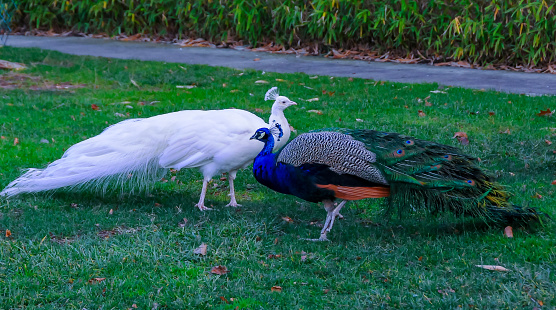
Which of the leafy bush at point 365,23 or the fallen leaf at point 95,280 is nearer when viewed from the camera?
the fallen leaf at point 95,280

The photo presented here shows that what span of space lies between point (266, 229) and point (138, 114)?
343 centimetres

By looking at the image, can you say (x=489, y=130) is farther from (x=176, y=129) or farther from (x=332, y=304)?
(x=332, y=304)

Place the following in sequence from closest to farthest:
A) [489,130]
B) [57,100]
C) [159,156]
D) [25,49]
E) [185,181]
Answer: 1. [159,156]
2. [185,181]
3. [489,130]
4. [57,100]
5. [25,49]

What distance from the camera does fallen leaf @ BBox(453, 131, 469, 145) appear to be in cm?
666

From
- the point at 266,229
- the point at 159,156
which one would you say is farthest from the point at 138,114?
the point at 266,229

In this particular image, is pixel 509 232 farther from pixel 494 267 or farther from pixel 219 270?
pixel 219 270

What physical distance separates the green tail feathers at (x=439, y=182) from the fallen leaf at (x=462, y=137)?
2078 mm

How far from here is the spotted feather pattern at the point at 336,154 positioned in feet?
→ 14.5

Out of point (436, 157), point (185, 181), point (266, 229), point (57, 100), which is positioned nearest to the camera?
point (436, 157)

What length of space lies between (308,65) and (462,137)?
4374 mm

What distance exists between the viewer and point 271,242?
15.3 feet

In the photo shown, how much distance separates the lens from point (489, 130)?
23.0ft

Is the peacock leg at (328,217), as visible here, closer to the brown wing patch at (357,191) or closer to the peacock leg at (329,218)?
the peacock leg at (329,218)

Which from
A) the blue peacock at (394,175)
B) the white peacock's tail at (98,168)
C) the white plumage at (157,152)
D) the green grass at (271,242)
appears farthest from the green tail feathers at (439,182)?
the white peacock's tail at (98,168)
